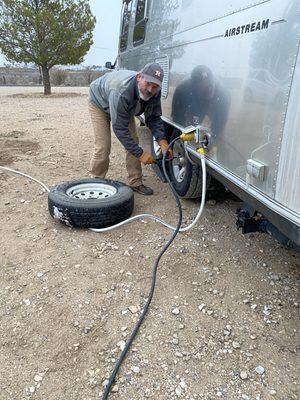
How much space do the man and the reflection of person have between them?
0.81 feet

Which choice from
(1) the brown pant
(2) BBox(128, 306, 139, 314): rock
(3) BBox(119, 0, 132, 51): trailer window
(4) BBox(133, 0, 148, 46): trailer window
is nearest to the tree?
(3) BBox(119, 0, 132, 51): trailer window

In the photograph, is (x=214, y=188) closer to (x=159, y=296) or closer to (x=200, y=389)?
(x=159, y=296)

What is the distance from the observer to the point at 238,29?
7.66 feet

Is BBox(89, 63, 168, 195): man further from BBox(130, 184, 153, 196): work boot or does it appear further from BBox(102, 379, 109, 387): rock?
BBox(102, 379, 109, 387): rock

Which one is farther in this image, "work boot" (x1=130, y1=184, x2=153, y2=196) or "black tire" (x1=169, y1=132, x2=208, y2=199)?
"work boot" (x1=130, y1=184, x2=153, y2=196)

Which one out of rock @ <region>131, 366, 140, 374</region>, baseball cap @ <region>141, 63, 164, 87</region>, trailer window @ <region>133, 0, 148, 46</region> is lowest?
rock @ <region>131, 366, 140, 374</region>

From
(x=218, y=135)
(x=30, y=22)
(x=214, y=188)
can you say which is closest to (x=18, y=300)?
(x=218, y=135)

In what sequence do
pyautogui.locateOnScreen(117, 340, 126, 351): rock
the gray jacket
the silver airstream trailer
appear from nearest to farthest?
the silver airstream trailer < pyautogui.locateOnScreen(117, 340, 126, 351): rock < the gray jacket

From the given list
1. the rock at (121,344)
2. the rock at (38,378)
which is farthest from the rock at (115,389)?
the rock at (38,378)

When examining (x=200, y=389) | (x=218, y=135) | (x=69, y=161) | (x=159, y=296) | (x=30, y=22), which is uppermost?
(x=30, y=22)

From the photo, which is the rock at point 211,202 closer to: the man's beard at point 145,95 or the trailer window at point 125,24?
the man's beard at point 145,95

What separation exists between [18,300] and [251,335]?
1.60 meters

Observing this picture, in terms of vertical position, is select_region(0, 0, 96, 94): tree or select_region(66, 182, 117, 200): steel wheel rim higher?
select_region(0, 0, 96, 94): tree

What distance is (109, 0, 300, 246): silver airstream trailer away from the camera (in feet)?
6.09
